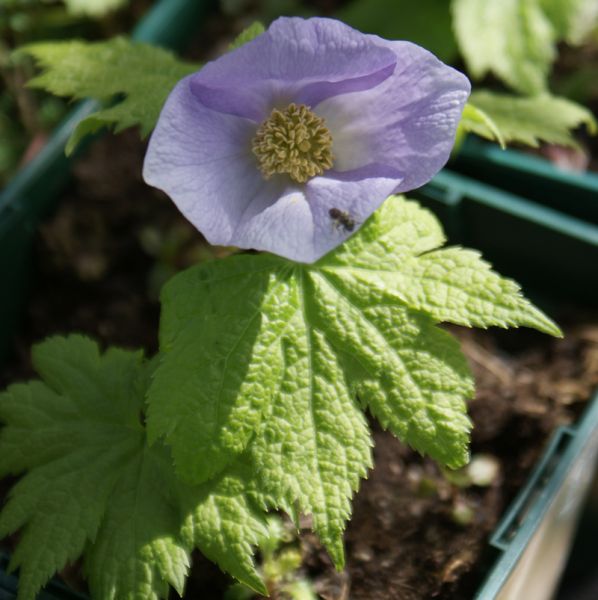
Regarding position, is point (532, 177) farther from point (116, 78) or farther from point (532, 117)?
point (116, 78)

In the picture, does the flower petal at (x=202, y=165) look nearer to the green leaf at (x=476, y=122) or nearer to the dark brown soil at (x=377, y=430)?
the green leaf at (x=476, y=122)

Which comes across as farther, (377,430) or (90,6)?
(90,6)

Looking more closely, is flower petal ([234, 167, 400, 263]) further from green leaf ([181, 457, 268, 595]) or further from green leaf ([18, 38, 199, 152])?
green leaf ([181, 457, 268, 595])

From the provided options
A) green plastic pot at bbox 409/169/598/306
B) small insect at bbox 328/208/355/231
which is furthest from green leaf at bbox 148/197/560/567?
green plastic pot at bbox 409/169/598/306

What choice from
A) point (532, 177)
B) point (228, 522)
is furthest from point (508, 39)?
point (228, 522)

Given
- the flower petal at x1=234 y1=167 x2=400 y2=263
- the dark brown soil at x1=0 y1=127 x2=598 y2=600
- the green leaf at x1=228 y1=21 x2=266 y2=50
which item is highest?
the green leaf at x1=228 y1=21 x2=266 y2=50

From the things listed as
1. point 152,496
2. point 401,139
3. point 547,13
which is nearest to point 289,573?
point 152,496
